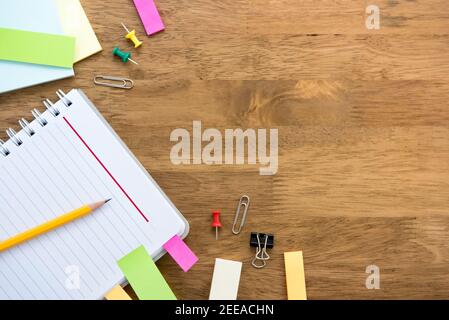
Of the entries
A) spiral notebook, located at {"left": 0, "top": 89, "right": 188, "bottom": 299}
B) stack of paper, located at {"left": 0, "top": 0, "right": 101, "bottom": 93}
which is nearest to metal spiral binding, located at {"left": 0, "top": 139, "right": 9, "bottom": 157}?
spiral notebook, located at {"left": 0, "top": 89, "right": 188, "bottom": 299}

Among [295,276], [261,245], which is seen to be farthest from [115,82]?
[295,276]

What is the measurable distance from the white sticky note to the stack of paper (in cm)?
54

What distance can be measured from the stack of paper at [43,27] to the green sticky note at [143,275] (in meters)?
0.43

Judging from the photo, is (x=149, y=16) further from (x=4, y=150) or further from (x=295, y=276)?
(x=295, y=276)

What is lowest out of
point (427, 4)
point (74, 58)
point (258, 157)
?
point (258, 157)

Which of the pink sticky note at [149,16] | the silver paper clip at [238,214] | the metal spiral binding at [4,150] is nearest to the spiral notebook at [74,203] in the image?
the metal spiral binding at [4,150]

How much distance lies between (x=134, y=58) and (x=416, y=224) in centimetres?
73

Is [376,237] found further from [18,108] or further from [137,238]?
[18,108]

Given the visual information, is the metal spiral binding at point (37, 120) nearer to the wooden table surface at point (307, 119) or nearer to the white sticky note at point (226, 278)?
the wooden table surface at point (307, 119)

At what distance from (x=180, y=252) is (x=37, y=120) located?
42 cm

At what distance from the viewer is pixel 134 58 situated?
1206 mm

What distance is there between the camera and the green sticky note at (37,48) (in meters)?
1.18

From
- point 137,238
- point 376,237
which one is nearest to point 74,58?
point 137,238

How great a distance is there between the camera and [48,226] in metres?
1.15
